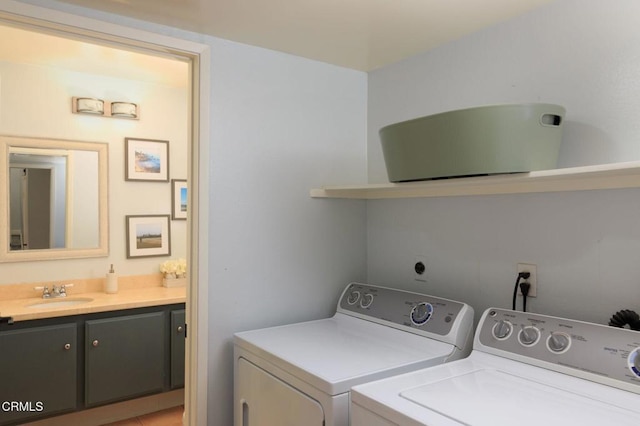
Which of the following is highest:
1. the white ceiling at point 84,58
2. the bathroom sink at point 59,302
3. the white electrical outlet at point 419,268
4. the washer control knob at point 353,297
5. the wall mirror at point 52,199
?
the white ceiling at point 84,58

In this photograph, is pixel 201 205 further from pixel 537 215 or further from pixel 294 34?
pixel 537 215

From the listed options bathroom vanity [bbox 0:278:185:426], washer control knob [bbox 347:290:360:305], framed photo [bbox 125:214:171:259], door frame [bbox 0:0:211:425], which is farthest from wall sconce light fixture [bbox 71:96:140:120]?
washer control knob [bbox 347:290:360:305]

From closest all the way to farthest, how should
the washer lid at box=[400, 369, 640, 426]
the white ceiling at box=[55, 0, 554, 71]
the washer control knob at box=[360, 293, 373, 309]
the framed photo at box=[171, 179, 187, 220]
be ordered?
1. the washer lid at box=[400, 369, 640, 426]
2. the white ceiling at box=[55, 0, 554, 71]
3. the washer control knob at box=[360, 293, 373, 309]
4. the framed photo at box=[171, 179, 187, 220]

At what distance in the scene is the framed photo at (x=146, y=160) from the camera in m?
3.36

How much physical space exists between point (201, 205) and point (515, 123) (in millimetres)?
1202

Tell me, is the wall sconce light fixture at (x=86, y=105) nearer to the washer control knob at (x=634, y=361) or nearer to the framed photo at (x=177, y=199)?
the framed photo at (x=177, y=199)

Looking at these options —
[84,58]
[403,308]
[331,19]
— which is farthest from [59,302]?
[331,19]

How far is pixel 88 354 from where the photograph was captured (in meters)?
2.76

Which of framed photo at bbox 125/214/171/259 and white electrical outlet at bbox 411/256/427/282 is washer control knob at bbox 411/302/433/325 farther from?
framed photo at bbox 125/214/171/259

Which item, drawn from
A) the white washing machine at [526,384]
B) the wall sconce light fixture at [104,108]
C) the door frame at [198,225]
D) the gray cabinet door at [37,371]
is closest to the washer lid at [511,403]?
the white washing machine at [526,384]

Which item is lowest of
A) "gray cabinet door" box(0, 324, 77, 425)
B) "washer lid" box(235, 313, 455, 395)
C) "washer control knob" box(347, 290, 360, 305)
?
"gray cabinet door" box(0, 324, 77, 425)

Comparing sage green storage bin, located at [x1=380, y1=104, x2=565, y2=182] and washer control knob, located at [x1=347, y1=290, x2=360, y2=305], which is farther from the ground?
sage green storage bin, located at [x1=380, y1=104, x2=565, y2=182]

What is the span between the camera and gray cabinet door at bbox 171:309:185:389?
3.07 m

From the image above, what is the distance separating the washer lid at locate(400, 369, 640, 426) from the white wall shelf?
61 centimetres
